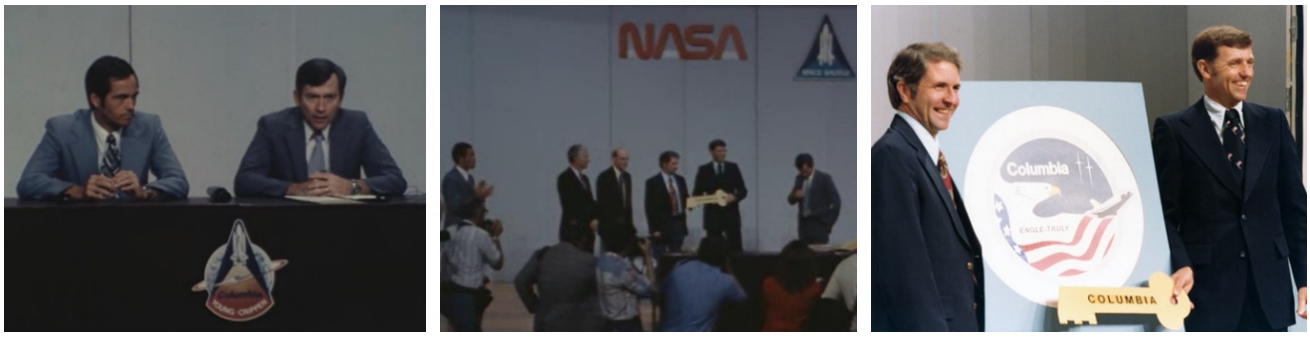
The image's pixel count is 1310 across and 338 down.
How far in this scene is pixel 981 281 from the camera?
A: 6570mm

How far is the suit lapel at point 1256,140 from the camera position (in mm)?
6680

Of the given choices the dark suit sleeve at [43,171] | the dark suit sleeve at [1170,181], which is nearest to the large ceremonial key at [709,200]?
the dark suit sleeve at [1170,181]

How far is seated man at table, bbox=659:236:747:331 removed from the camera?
21.9ft

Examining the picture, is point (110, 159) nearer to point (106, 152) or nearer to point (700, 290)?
point (106, 152)

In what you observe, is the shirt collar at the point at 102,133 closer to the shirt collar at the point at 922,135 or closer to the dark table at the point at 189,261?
the dark table at the point at 189,261

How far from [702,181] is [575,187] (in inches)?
19.5

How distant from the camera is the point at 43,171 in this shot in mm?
6469

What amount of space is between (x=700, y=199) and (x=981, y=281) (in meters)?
1.12

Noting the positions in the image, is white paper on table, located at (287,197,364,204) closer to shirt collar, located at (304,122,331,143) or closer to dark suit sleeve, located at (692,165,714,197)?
shirt collar, located at (304,122,331,143)

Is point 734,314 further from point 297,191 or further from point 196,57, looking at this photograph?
point 196,57

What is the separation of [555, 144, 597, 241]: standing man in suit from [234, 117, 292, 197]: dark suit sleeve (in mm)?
1046

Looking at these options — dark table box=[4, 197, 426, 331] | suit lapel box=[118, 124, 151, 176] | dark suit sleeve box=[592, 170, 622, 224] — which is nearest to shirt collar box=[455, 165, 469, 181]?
dark table box=[4, 197, 426, 331]

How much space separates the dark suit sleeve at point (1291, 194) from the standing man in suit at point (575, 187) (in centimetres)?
271
